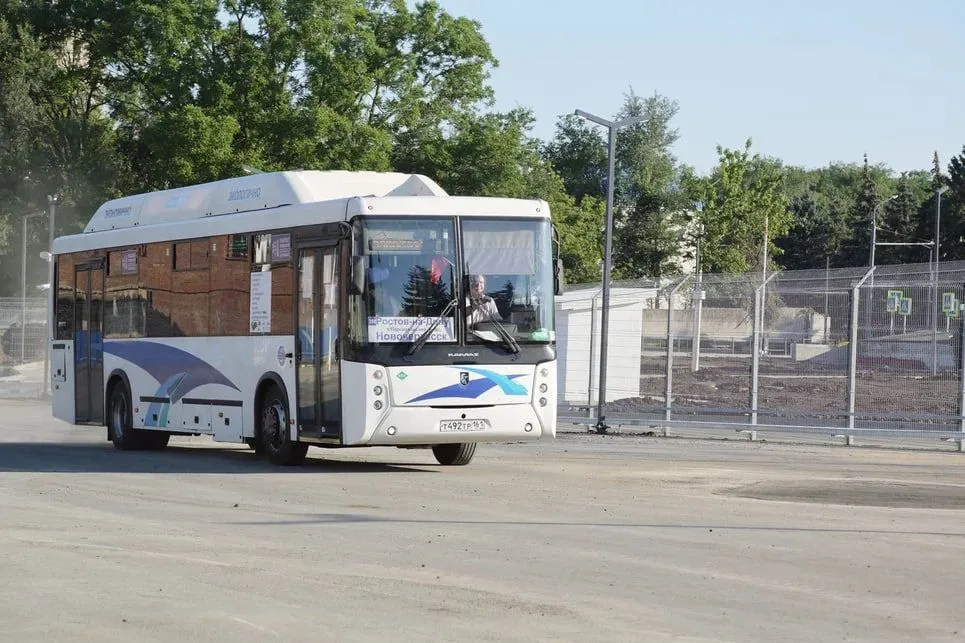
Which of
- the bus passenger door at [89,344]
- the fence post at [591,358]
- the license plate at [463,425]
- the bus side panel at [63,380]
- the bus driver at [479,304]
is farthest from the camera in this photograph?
the fence post at [591,358]

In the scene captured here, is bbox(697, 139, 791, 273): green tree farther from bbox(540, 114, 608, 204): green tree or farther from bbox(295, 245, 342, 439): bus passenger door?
bbox(295, 245, 342, 439): bus passenger door

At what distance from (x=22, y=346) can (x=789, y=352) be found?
28.9m

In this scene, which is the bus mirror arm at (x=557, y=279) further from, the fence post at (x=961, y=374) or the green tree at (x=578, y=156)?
the green tree at (x=578, y=156)

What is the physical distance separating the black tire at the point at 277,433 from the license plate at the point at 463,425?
2228 millimetres

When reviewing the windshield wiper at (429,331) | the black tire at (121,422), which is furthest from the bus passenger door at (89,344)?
the windshield wiper at (429,331)

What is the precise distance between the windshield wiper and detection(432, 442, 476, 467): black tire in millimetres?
2849

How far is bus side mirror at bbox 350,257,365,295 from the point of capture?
18.1m

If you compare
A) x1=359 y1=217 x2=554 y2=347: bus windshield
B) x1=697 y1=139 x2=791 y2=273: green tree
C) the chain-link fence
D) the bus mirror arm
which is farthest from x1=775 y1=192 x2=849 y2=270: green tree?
x1=359 y1=217 x2=554 y2=347: bus windshield

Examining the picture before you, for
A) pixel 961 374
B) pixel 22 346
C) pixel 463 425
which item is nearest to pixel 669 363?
pixel 961 374

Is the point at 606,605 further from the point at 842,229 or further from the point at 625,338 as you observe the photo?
the point at 842,229

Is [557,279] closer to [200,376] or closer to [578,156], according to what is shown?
[200,376]

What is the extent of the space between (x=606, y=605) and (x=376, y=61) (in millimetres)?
50791

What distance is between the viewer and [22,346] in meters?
49.6

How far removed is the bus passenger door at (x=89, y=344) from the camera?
2500 cm
